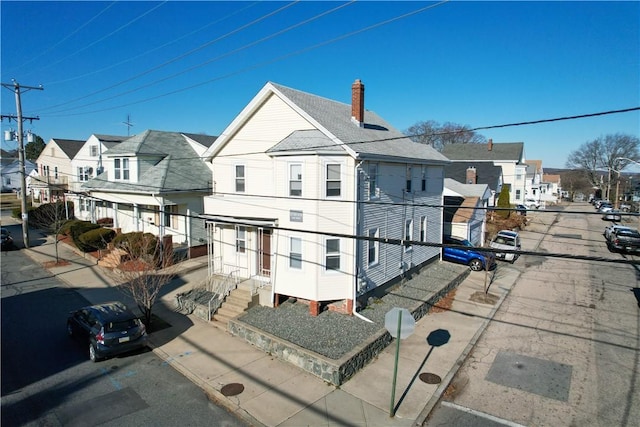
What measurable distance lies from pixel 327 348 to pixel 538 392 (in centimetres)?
628

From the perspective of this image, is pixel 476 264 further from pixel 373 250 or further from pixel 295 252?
pixel 295 252

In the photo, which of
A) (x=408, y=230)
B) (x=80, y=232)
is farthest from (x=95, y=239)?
(x=408, y=230)

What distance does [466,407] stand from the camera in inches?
416

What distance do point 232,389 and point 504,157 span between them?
190ft

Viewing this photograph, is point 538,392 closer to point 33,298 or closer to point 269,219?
point 269,219

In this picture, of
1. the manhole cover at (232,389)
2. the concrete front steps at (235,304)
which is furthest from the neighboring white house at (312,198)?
the manhole cover at (232,389)

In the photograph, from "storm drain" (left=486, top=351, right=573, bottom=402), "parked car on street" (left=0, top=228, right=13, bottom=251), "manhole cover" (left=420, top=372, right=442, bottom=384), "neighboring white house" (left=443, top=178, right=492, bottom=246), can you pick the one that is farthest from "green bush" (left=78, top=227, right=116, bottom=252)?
"neighboring white house" (left=443, top=178, right=492, bottom=246)

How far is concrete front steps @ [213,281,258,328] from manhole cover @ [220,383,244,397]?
424cm

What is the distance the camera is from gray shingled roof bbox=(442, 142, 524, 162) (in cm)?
5874

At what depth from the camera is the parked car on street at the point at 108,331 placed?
1237 centimetres

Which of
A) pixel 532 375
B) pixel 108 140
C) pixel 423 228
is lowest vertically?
pixel 532 375

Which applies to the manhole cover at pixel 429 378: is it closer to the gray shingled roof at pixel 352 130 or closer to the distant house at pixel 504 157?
the gray shingled roof at pixel 352 130

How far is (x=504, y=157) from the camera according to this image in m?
58.5

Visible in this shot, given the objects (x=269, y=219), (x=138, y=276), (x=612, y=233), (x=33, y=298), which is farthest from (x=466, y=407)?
(x=612, y=233)
